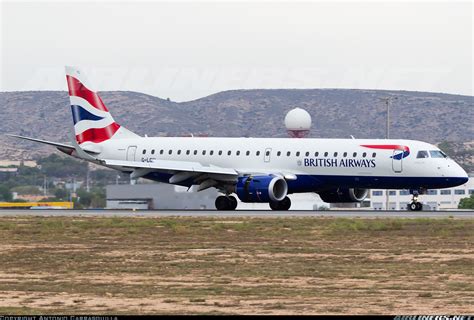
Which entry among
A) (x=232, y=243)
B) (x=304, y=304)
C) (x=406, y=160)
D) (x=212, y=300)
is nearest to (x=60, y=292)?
Result: (x=212, y=300)

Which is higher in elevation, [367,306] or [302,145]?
[302,145]

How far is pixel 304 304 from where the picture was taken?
83.6 ft

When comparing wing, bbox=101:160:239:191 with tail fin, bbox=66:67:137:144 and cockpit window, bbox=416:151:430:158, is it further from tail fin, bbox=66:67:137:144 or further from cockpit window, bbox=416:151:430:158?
cockpit window, bbox=416:151:430:158

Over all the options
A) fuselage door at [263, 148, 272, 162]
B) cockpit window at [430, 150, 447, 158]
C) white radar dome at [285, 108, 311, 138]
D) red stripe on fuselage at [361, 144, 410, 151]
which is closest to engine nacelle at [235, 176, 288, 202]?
fuselage door at [263, 148, 272, 162]

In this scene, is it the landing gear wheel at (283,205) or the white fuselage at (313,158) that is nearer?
the white fuselage at (313,158)

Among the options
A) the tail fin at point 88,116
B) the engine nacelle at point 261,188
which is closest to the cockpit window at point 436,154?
the engine nacelle at point 261,188

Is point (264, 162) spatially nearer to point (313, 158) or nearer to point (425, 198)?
point (313, 158)

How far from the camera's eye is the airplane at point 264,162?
2295 inches

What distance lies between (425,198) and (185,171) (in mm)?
75211

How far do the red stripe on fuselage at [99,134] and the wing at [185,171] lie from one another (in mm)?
4444

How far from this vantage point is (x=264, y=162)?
62250 millimetres

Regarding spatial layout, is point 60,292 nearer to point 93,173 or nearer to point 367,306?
point 367,306

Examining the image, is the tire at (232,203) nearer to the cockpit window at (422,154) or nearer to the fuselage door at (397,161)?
the fuselage door at (397,161)

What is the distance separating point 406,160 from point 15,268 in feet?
93.9
